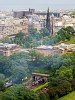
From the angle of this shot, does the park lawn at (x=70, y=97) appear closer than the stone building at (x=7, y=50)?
Yes

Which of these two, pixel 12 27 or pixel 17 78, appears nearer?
pixel 17 78

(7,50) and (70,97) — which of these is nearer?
(70,97)

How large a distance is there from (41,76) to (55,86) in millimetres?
1816

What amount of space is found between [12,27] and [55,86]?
10157 millimetres

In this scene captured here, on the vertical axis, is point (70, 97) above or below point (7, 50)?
below

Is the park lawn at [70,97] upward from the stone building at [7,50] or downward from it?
downward

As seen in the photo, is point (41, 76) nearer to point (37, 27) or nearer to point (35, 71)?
point (35, 71)

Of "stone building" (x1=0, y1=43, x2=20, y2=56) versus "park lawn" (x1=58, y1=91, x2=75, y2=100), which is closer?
"park lawn" (x1=58, y1=91, x2=75, y2=100)

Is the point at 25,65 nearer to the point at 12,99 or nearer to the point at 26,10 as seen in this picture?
the point at 12,99

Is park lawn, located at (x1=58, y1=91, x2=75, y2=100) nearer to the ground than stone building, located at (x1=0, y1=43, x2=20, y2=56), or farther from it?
nearer to the ground

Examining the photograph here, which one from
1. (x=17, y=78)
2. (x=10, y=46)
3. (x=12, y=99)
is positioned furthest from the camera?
(x=10, y=46)

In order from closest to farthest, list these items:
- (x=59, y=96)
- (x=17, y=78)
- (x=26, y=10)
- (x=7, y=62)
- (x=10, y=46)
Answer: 1. (x=59, y=96)
2. (x=17, y=78)
3. (x=7, y=62)
4. (x=10, y=46)
5. (x=26, y=10)

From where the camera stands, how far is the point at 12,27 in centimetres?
1812

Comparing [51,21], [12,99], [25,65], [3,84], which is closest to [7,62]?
[25,65]
